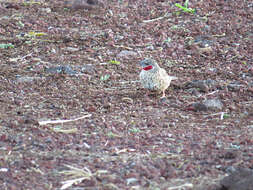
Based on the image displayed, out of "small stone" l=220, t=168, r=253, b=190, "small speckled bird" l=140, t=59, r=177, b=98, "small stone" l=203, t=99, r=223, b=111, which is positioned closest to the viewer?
"small stone" l=220, t=168, r=253, b=190

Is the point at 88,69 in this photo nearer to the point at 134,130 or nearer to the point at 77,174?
the point at 134,130

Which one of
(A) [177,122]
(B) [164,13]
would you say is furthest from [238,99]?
(B) [164,13]

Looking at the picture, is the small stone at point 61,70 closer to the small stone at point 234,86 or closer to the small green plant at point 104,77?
the small green plant at point 104,77

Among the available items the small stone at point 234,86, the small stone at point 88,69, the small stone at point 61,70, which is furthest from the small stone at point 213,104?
the small stone at point 61,70

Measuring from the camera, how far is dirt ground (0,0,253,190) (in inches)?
161

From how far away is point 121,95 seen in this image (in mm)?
6301

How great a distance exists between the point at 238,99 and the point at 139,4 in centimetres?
418

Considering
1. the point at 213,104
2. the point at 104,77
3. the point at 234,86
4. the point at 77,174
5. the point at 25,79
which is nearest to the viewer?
the point at 77,174

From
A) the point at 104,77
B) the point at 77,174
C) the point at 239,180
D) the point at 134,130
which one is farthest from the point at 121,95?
the point at 239,180

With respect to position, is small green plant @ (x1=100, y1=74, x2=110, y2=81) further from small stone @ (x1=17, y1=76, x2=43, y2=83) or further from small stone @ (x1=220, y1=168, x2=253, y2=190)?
small stone @ (x1=220, y1=168, x2=253, y2=190)

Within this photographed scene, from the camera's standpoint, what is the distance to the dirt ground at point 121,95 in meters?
4.10

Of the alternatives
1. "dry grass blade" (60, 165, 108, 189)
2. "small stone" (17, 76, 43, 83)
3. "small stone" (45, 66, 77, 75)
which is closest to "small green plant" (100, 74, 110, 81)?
"small stone" (45, 66, 77, 75)

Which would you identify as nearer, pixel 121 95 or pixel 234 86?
pixel 121 95

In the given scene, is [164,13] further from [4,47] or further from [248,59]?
[4,47]
